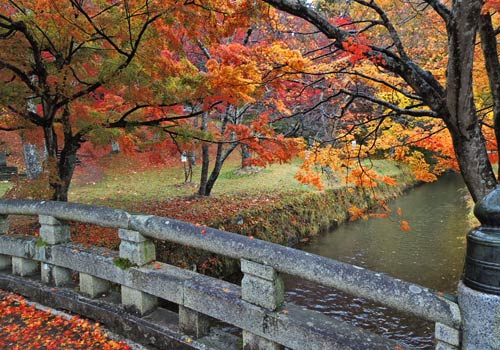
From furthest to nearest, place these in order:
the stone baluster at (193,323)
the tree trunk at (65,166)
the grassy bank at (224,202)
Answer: the grassy bank at (224,202) → the tree trunk at (65,166) → the stone baluster at (193,323)

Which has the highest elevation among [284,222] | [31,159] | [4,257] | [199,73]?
[199,73]

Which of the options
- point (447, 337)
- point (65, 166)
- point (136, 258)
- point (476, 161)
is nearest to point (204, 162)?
point (65, 166)

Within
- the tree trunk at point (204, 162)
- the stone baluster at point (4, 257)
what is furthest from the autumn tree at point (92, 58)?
the tree trunk at point (204, 162)

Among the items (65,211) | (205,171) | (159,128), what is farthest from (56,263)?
(205,171)

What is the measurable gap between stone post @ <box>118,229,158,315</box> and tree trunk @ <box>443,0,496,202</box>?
4.16m

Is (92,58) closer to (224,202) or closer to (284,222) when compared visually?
(224,202)

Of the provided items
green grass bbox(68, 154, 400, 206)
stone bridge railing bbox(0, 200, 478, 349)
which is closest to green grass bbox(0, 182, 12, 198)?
green grass bbox(68, 154, 400, 206)

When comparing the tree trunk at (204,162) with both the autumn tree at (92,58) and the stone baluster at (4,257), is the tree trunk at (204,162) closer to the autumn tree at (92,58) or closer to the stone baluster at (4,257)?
the autumn tree at (92,58)

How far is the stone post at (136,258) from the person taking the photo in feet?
13.3

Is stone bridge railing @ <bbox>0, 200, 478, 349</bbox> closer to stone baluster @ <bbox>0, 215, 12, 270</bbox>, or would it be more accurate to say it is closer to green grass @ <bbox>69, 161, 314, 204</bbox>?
stone baluster @ <bbox>0, 215, 12, 270</bbox>

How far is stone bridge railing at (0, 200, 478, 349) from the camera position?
9.11ft

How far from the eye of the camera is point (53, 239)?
4758mm

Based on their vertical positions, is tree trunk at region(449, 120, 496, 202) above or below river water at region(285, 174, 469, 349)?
above

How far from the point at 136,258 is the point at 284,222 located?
8082mm
